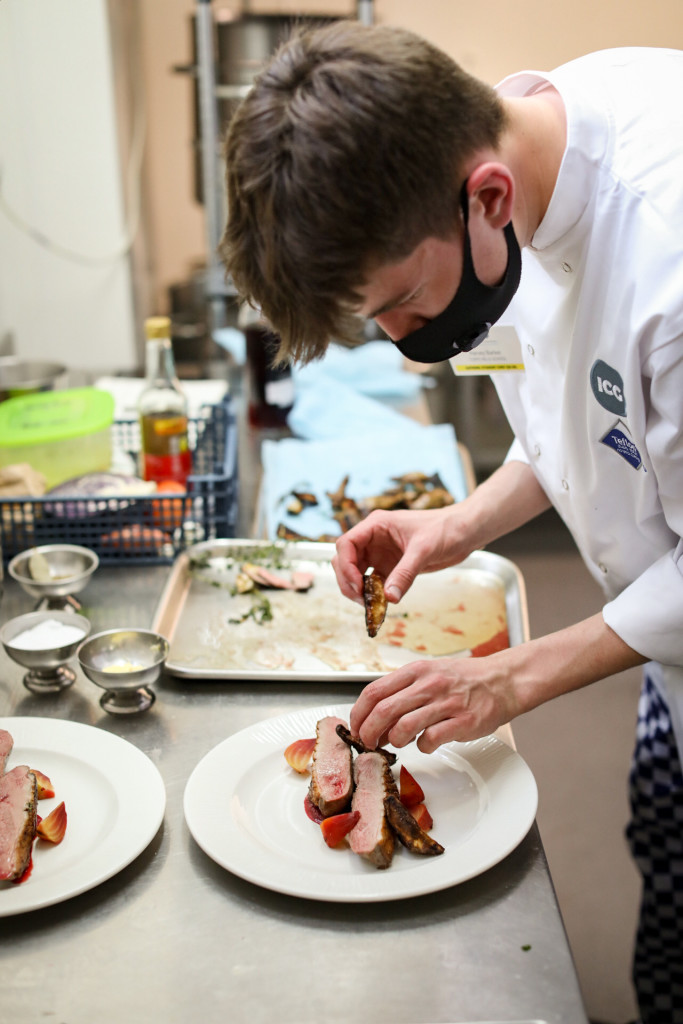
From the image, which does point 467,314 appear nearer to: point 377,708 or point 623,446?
point 623,446

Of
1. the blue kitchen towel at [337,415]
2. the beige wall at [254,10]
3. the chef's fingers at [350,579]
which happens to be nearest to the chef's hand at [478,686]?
the chef's fingers at [350,579]

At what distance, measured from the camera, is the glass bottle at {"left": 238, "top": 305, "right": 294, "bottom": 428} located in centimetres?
257

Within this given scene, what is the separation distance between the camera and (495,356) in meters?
1.48

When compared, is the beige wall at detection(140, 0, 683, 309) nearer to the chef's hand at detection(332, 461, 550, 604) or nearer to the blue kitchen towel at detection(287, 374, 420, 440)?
the blue kitchen towel at detection(287, 374, 420, 440)

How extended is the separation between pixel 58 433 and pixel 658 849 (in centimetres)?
142

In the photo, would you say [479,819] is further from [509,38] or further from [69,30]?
[509,38]

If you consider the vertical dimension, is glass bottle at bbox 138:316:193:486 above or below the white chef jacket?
below

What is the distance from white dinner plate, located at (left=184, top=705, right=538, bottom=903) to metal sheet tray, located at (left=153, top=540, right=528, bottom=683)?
0.56 feet

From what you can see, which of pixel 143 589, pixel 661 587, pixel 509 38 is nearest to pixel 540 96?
pixel 661 587

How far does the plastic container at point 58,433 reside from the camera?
1.92 m

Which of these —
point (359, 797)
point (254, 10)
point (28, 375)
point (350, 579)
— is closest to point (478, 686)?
point (359, 797)

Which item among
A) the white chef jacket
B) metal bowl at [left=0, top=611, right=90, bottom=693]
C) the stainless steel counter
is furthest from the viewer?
metal bowl at [left=0, top=611, right=90, bottom=693]

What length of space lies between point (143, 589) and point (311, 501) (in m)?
0.49

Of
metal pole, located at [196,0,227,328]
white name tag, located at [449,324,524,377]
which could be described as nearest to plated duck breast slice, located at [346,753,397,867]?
white name tag, located at [449,324,524,377]
